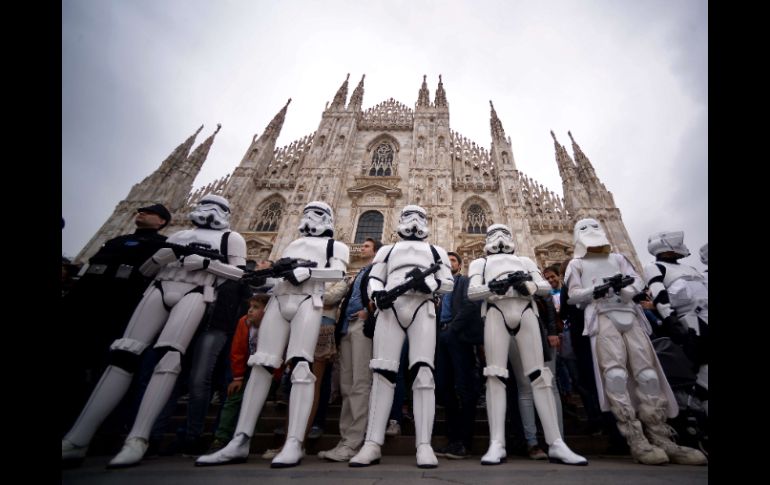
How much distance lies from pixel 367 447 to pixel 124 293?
258cm

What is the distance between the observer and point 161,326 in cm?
272

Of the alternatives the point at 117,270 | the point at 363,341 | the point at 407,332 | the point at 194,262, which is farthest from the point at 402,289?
the point at 117,270

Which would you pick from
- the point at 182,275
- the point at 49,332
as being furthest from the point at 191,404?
the point at 49,332

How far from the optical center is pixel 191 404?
112 inches

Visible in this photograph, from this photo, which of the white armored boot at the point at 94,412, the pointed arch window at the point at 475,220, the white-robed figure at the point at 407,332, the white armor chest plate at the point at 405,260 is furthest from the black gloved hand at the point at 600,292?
the pointed arch window at the point at 475,220

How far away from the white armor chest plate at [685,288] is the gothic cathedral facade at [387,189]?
10452 mm

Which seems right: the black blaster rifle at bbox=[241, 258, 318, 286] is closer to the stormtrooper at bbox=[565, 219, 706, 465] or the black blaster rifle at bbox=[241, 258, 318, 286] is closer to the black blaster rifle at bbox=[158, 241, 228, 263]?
the black blaster rifle at bbox=[158, 241, 228, 263]

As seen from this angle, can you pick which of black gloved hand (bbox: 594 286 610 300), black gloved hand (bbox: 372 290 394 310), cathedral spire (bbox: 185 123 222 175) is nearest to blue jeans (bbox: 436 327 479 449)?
black gloved hand (bbox: 372 290 394 310)

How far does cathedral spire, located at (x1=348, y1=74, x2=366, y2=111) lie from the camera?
2123 cm

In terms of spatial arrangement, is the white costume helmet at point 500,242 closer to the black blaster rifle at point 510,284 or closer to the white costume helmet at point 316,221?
the black blaster rifle at point 510,284

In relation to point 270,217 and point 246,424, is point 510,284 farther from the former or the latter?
point 270,217

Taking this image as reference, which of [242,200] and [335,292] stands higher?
[242,200]

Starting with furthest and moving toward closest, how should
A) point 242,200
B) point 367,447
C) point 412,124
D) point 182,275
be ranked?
point 412,124, point 242,200, point 182,275, point 367,447
